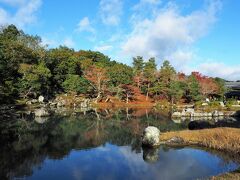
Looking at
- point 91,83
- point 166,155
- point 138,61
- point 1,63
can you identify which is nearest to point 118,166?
point 166,155

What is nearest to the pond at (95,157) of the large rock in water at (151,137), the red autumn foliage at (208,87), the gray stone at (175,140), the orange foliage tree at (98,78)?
the large rock in water at (151,137)

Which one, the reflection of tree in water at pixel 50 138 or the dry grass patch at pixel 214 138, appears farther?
the dry grass patch at pixel 214 138

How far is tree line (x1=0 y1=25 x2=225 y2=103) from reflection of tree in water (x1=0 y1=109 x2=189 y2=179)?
21523 millimetres

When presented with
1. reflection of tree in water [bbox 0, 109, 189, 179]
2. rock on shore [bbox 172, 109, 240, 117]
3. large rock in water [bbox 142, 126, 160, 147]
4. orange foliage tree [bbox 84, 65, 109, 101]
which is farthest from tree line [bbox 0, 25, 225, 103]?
large rock in water [bbox 142, 126, 160, 147]

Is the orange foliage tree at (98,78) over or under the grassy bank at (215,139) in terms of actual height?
over

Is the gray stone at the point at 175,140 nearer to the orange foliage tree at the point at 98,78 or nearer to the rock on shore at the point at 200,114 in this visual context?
the rock on shore at the point at 200,114

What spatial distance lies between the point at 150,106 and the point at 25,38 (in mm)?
32589

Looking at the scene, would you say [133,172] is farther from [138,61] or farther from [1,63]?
[138,61]

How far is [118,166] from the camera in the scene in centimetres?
2170

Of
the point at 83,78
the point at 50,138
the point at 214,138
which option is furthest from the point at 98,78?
the point at 214,138

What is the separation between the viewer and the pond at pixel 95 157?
64.6 feet

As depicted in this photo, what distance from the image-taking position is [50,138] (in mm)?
31266

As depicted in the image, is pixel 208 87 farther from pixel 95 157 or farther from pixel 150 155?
pixel 95 157

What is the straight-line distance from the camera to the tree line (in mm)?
62781
